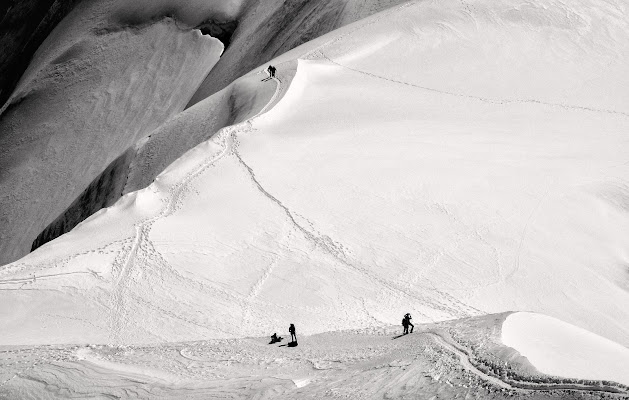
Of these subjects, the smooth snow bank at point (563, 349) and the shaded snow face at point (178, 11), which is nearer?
the smooth snow bank at point (563, 349)

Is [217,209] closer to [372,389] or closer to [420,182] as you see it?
[420,182]

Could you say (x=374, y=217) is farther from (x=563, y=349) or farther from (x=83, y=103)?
(x=83, y=103)

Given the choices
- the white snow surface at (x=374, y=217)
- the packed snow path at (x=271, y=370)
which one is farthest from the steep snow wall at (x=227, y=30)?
the packed snow path at (x=271, y=370)

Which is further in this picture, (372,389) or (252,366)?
(252,366)

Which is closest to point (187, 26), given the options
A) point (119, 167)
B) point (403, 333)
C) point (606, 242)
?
point (119, 167)

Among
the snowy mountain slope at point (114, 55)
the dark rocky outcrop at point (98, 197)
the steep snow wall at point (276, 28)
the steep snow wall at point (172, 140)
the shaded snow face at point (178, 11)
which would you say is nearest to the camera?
the steep snow wall at point (172, 140)

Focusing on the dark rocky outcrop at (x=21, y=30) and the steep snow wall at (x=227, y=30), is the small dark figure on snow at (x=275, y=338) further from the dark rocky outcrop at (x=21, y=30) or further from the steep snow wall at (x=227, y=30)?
the dark rocky outcrop at (x=21, y=30)

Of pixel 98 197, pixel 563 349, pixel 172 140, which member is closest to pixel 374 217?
pixel 563 349
